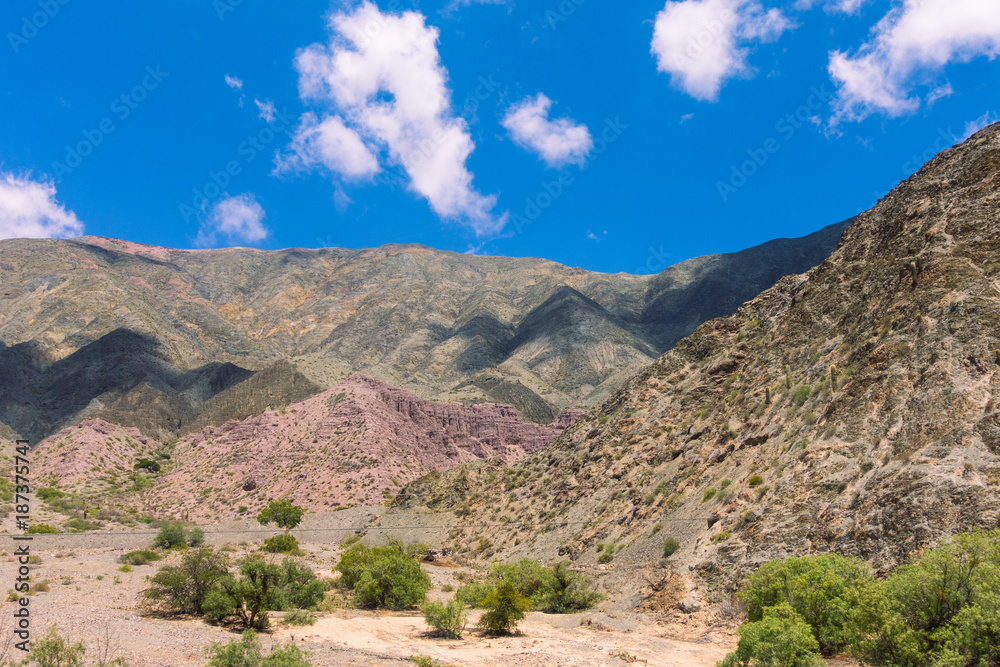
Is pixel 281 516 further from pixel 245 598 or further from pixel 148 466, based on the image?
pixel 245 598

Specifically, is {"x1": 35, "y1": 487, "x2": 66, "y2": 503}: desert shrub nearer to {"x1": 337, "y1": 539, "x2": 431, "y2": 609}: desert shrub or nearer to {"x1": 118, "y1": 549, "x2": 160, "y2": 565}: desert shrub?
{"x1": 118, "y1": 549, "x2": 160, "y2": 565}: desert shrub

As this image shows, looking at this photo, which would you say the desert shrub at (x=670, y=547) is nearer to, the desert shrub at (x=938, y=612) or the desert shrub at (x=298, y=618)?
the desert shrub at (x=938, y=612)

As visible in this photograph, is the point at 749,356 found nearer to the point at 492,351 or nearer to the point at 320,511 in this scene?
the point at 320,511

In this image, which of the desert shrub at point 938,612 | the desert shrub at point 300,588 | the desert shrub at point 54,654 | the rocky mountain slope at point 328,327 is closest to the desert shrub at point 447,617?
the desert shrub at point 300,588

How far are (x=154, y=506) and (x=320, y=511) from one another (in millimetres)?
21324

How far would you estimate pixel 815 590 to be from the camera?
12.6 m

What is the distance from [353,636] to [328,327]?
15343 cm

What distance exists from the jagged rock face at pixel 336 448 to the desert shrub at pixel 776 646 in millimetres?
53811

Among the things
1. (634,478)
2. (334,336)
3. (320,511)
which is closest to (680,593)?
(634,478)

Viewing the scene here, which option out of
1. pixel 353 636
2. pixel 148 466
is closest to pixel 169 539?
pixel 353 636

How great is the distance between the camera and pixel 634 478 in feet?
107

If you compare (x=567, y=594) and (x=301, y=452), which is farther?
(x=301, y=452)

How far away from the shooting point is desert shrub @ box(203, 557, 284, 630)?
17031 millimetres

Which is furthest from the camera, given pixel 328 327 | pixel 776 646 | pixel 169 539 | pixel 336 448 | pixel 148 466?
pixel 328 327
